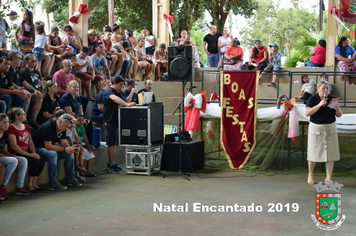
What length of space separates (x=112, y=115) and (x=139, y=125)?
0.63 meters

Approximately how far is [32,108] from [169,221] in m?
3.74

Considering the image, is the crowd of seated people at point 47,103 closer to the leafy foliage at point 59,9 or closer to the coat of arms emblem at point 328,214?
the coat of arms emblem at point 328,214

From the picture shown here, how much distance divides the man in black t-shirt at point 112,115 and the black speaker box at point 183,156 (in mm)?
907

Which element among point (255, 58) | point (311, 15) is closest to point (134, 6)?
point (255, 58)

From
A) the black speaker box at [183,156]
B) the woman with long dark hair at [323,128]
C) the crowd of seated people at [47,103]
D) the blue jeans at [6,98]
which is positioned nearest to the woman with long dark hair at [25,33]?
the crowd of seated people at [47,103]

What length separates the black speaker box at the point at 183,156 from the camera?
29.9 ft

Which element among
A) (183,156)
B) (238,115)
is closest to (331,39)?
(238,115)

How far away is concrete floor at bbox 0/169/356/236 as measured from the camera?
17.7 ft

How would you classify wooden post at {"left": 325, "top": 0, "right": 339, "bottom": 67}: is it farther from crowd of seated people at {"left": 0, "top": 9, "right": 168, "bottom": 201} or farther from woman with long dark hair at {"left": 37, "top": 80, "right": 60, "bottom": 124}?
woman with long dark hair at {"left": 37, "top": 80, "right": 60, "bottom": 124}

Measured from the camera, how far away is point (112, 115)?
912 centimetres

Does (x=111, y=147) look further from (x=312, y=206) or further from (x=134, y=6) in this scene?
(x=134, y=6)

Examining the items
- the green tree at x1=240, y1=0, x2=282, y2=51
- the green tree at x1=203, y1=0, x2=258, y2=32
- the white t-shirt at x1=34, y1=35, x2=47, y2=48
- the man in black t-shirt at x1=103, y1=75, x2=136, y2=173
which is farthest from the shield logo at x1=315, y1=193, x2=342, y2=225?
the green tree at x1=240, y1=0, x2=282, y2=51

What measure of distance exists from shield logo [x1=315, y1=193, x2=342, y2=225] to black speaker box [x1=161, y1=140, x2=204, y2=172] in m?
3.62

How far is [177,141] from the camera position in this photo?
9.43 m
